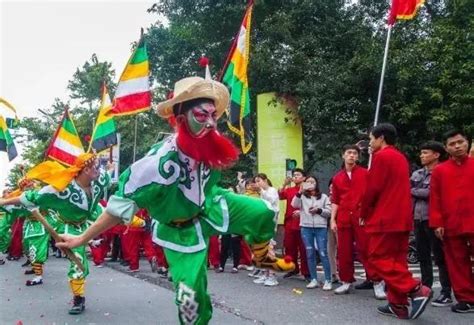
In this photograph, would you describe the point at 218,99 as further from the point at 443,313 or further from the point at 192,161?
the point at 443,313

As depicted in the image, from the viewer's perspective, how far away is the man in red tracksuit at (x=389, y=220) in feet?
16.8

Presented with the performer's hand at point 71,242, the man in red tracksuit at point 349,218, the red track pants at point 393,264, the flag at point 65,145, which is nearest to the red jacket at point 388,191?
the red track pants at point 393,264

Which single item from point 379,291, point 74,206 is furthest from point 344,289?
point 74,206

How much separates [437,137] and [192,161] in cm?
1035

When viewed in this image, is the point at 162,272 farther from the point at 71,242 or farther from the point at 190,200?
the point at 190,200

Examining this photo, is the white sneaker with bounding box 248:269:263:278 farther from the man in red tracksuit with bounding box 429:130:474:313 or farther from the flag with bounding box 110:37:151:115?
the man in red tracksuit with bounding box 429:130:474:313

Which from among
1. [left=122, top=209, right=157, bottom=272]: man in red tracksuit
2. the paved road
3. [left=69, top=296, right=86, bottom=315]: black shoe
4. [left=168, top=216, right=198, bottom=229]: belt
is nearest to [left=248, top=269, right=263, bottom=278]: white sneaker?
the paved road

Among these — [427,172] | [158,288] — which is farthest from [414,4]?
[158,288]

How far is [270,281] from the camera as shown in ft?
24.7

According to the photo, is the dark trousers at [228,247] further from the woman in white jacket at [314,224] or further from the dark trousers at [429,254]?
the dark trousers at [429,254]

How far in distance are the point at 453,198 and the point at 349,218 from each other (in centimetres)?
148

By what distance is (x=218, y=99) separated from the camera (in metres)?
3.74

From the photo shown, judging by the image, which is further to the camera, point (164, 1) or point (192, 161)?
point (164, 1)

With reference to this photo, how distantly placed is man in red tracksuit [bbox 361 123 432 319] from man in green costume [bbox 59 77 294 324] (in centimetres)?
183
